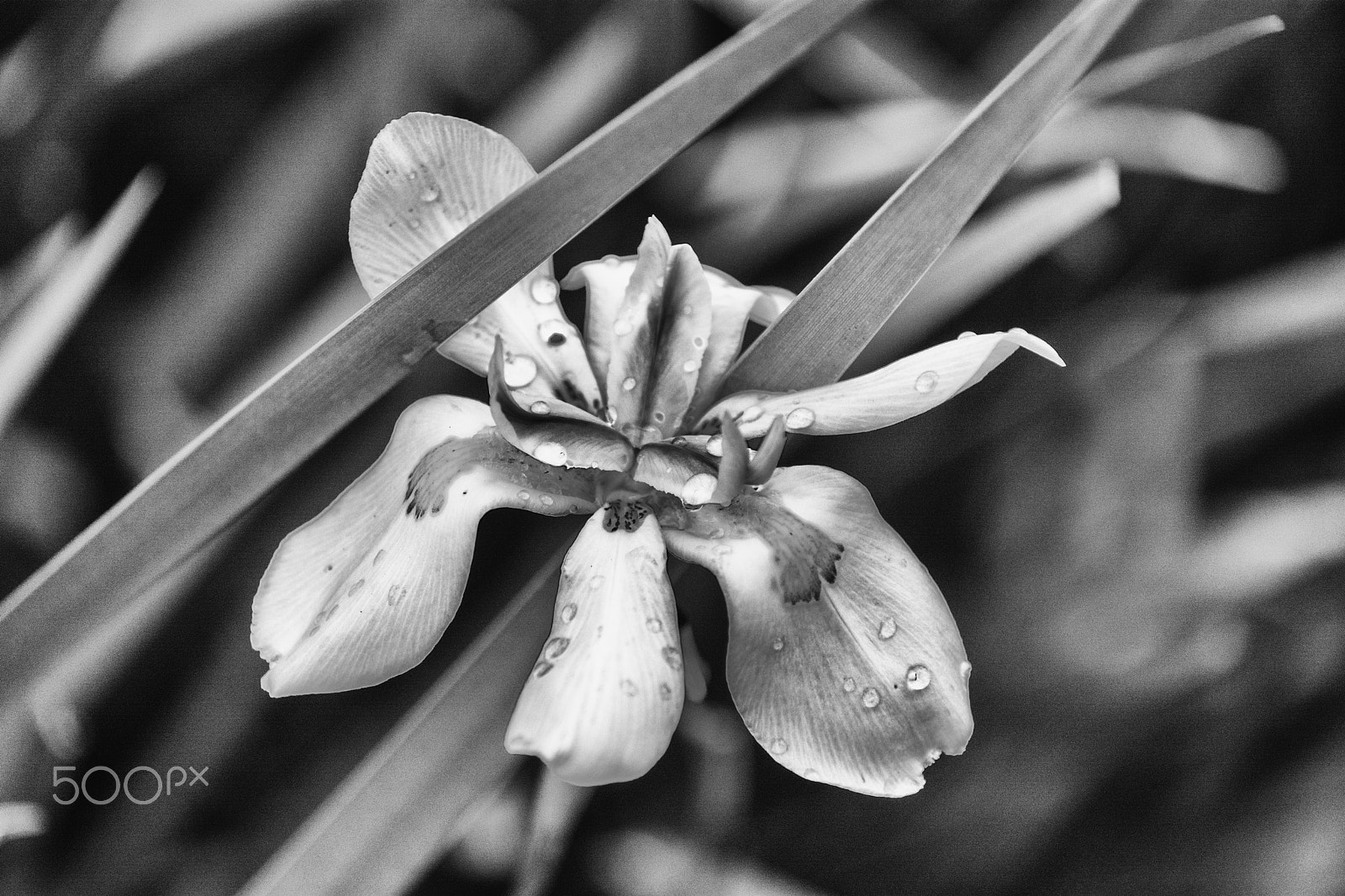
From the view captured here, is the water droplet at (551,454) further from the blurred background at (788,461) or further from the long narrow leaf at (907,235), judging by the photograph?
the blurred background at (788,461)

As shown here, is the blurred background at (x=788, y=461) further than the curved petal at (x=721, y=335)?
Yes

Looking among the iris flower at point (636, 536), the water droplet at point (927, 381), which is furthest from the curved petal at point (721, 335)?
the water droplet at point (927, 381)

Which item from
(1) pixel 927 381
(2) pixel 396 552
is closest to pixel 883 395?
(1) pixel 927 381

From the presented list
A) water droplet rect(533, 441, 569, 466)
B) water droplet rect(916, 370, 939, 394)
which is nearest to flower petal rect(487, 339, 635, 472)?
water droplet rect(533, 441, 569, 466)

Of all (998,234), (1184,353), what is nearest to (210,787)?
(998,234)

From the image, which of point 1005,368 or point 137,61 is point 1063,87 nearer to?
point 1005,368

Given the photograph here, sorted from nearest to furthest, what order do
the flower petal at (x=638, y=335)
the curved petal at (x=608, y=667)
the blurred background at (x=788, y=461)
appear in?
the curved petal at (x=608, y=667) < the flower petal at (x=638, y=335) < the blurred background at (x=788, y=461)
